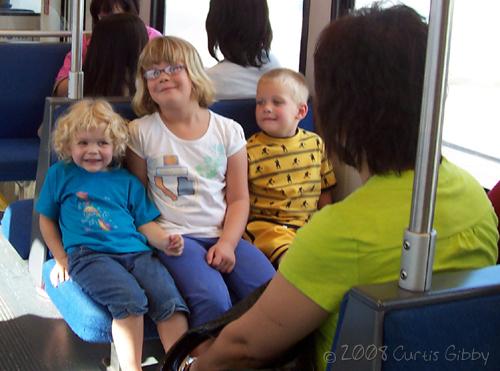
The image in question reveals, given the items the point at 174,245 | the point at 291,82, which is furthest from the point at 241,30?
the point at 174,245

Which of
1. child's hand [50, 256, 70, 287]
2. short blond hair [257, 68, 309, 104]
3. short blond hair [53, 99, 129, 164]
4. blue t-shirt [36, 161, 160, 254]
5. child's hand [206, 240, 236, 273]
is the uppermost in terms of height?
short blond hair [257, 68, 309, 104]

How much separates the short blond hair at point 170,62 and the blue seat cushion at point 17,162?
1357mm

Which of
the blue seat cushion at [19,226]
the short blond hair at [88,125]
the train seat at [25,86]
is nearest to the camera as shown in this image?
the short blond hair at [88,125]

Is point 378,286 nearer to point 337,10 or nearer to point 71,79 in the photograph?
point 71,79

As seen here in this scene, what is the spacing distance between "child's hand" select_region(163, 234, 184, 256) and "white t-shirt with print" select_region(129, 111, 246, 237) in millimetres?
107

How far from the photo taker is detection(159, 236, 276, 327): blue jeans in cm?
254

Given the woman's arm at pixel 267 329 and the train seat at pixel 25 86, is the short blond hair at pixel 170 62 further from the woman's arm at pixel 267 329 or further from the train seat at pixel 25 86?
the train seat at pixel 25 86

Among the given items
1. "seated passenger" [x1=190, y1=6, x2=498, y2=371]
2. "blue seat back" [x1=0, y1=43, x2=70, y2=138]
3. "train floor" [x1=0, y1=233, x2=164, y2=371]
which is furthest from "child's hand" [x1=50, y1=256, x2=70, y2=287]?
"blue seat back" [x1=0, y1=43, x2=70, y2=138]

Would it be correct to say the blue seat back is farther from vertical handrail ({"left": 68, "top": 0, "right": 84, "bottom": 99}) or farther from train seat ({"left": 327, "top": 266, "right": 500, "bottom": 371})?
train seat ({"left": 327, "top": 266, "right": 500, "bottom": 371})

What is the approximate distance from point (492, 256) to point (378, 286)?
374mm

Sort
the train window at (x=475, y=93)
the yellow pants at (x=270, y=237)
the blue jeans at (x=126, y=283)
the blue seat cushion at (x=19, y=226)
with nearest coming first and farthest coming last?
1. the blue jeans at (x=126, y=283)
2. the yellow pants at (x=270, y=237)
3. the blue seat cushion at (x=19, y=226)
4. the train window at (x=475, y=93)

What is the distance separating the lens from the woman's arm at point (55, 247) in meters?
2.67

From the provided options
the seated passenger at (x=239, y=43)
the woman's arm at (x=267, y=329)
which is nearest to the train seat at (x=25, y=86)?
the seated passenger at (x=239, y=43)

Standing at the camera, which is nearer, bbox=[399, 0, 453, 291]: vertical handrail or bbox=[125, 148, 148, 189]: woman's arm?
bbox=[399, 0, 453, 291]: vertical handrail
